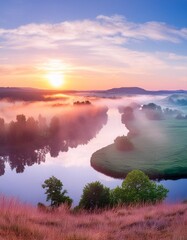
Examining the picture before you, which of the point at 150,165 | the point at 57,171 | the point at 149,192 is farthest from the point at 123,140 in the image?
the point at 149,192

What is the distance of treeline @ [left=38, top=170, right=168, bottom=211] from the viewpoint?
3956 cm

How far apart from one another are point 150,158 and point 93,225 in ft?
298

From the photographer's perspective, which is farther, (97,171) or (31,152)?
(31,152)

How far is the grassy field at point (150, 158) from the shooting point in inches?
3433

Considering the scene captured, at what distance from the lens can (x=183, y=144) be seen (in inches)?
5015

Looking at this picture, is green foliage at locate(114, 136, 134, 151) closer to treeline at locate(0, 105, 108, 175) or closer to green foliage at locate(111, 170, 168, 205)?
treeline at locate(0, 105, 108, 175)

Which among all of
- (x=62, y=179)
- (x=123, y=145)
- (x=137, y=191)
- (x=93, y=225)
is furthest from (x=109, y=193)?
(x=123, y=145)

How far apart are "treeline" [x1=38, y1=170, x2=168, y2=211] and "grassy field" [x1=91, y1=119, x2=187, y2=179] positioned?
3775 cm

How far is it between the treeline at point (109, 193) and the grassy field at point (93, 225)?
21731 mm

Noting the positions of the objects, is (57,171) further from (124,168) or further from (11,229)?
(11,229)

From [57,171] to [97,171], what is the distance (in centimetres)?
1072

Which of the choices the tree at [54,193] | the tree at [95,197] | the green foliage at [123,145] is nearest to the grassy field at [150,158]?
the green foliage at [123,145]

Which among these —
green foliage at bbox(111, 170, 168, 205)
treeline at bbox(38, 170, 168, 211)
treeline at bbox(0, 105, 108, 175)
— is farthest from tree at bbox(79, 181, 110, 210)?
treeline at bbox(0, 105, 108, 175)

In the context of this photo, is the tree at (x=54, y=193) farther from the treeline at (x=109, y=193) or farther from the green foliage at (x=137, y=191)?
the green foliage at (x=137, y=191)
